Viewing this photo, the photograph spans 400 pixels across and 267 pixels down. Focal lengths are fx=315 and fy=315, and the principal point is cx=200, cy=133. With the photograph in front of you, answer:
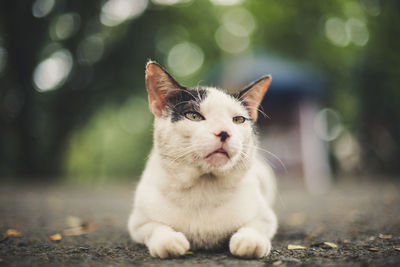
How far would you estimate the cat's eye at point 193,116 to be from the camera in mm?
2066

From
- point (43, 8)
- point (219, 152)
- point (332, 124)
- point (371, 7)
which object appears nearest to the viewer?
point (219, 152)

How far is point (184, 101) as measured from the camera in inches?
85.0

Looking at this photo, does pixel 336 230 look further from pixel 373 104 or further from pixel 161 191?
pixel 373 104

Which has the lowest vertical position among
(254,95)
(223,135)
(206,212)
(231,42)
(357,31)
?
(206,212)

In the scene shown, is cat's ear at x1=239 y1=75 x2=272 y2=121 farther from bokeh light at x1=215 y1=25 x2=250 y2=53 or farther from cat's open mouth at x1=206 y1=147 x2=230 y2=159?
bokeh light at x1=215 y1=25 x2=250 y2=53

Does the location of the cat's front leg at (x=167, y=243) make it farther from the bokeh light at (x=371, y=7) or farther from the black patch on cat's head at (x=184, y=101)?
the bokeh light at (x=371, y=7)

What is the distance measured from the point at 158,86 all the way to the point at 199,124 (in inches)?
19.3

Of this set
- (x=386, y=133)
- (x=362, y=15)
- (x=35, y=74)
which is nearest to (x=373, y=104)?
(x=386, y=133)

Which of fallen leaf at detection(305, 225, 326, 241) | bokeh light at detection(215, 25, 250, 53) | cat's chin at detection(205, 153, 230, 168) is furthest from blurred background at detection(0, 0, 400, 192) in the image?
cat's chin at detection(205, 153, 230, 168)

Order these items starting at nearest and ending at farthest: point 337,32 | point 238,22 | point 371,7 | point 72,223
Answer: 1. point 72,223
2. point 371,7
3. point 337,32
4. point 238,22

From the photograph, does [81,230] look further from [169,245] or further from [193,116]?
[193,116]

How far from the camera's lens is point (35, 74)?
976 cm

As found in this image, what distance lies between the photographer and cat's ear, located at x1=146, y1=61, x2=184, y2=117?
2168mm

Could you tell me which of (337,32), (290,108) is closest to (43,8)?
(290,108)
